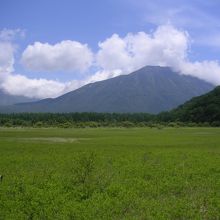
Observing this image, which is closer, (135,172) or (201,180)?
(201,180)

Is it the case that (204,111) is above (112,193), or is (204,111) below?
above

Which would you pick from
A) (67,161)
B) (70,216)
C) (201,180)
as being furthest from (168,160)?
(70,216)

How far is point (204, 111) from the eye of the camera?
164750 millimetres

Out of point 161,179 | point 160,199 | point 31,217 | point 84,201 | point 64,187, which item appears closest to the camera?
point 31,217

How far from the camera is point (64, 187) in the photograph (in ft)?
63.0

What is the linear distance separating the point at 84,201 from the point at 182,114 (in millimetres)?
164354

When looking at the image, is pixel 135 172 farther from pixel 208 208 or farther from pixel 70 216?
pixel 70 216

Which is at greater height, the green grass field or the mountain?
the mountain

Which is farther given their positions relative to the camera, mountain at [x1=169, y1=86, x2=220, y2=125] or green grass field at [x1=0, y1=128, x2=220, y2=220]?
mountain at [x1=169, y1=86, x2=220, y2=125]

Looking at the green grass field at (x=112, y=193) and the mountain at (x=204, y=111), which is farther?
the mountain at (x=204, y=111)

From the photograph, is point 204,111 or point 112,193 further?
point 204,111

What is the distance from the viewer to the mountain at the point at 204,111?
15876 centimetres

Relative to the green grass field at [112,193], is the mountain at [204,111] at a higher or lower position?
higher

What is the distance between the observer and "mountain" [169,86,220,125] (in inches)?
6250
